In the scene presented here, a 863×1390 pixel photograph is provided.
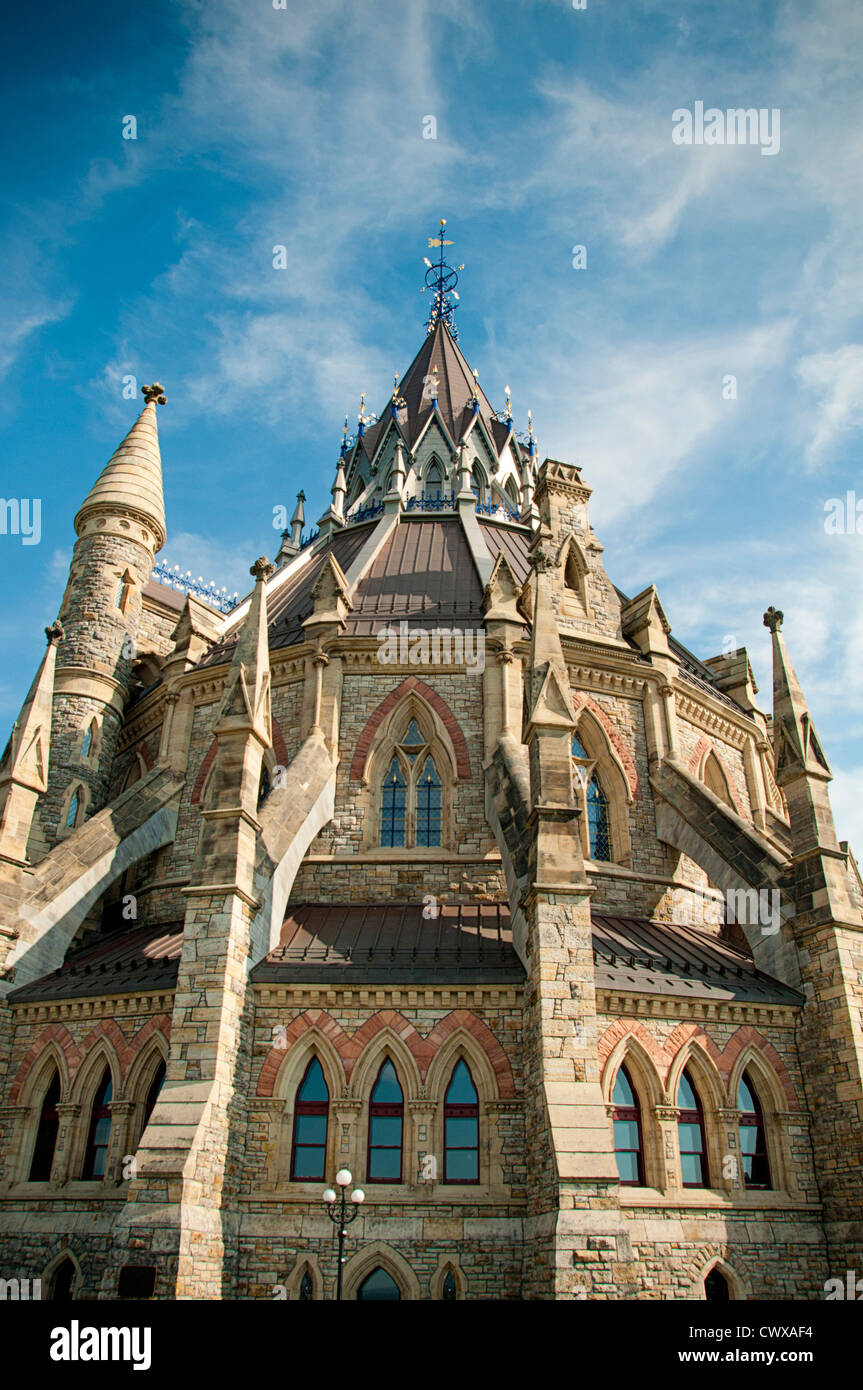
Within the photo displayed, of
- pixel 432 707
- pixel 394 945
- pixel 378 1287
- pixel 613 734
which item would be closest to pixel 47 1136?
pixel 378 1287

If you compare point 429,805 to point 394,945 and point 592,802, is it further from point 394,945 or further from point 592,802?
point 394,945

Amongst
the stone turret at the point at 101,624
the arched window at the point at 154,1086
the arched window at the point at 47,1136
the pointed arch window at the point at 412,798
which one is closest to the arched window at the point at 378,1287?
the arched window at the point at 154,1086

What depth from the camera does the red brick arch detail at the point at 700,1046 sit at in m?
15.0

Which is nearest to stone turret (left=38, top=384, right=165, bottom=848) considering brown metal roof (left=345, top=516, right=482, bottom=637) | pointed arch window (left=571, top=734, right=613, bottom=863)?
brown metal roof (left=345, top=516, right=482, bottom=637)

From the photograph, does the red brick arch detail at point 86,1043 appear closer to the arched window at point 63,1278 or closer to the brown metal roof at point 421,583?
the arched window at point 63,1278

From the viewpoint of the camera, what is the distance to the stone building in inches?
531

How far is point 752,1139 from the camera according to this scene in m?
15.4

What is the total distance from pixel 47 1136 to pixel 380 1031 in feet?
20.5

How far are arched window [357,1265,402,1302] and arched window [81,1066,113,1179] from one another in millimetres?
4793

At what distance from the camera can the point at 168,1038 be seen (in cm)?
1544

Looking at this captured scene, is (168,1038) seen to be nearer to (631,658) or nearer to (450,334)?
(631,658)

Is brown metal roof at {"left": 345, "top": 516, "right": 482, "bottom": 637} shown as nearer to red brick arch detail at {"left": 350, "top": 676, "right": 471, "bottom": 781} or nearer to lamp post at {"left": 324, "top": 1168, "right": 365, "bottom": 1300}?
red brick arch detail at {"left": 350, "top": 676, "right": 471, "bottom": 781}
